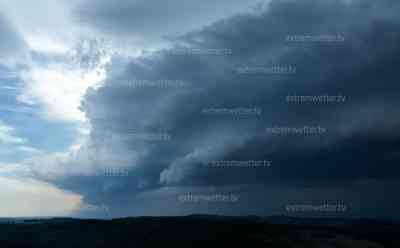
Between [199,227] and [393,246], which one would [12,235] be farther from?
[393,246]

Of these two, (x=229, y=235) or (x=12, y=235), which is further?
(x=12, y=235)

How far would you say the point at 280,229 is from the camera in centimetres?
15762

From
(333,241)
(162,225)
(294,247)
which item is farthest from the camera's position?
(162,225)

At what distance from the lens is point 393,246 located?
145125 mm

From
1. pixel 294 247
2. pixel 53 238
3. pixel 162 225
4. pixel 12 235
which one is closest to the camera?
pixel 294 247

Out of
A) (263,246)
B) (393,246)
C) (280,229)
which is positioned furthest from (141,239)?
(393,246)

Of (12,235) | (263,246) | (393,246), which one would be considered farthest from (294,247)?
(12,235)

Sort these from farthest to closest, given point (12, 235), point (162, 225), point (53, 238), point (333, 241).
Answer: point (162, 225), point (12, 235), point (53, 238), point (333, 241)

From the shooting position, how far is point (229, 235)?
14338cm

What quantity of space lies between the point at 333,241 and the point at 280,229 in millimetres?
25446

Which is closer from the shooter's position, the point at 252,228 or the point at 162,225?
the point at 252,228

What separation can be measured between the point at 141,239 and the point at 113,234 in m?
19.8

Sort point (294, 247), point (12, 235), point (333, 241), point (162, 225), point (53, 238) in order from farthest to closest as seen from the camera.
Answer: point (162, 225) < point (12, 235) < point (53, 238) < point (333, 241) < point (294, 247)

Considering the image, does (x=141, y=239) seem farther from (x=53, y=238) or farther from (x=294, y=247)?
(x=294, y=247)
